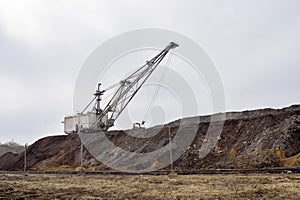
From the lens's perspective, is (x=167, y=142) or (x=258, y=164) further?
(x=167, y=142)

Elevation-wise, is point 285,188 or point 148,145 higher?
point 148,145

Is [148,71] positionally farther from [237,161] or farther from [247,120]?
[237,161]

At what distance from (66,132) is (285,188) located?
49.9m

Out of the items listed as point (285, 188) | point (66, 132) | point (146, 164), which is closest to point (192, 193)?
point (285, 188)

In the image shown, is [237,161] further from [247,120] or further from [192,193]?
[192,193]

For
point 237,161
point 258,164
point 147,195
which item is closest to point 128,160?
point 237,161

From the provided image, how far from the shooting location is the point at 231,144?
3616cm

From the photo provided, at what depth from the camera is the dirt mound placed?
29.8m

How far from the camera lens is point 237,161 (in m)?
29.8

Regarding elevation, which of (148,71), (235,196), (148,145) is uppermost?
(148,71)

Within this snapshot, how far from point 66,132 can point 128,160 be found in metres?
21.0

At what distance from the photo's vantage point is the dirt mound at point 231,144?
2984 centimetres

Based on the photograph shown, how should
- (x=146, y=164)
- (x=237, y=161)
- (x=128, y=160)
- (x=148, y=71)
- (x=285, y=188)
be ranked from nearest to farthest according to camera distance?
(x=285, y=188) < (x=237, y=161) < (x=146, y=164) < (x=128, y=160) < (x=148, y=71)

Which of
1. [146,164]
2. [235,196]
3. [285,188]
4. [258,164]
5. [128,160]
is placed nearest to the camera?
[235,196]
